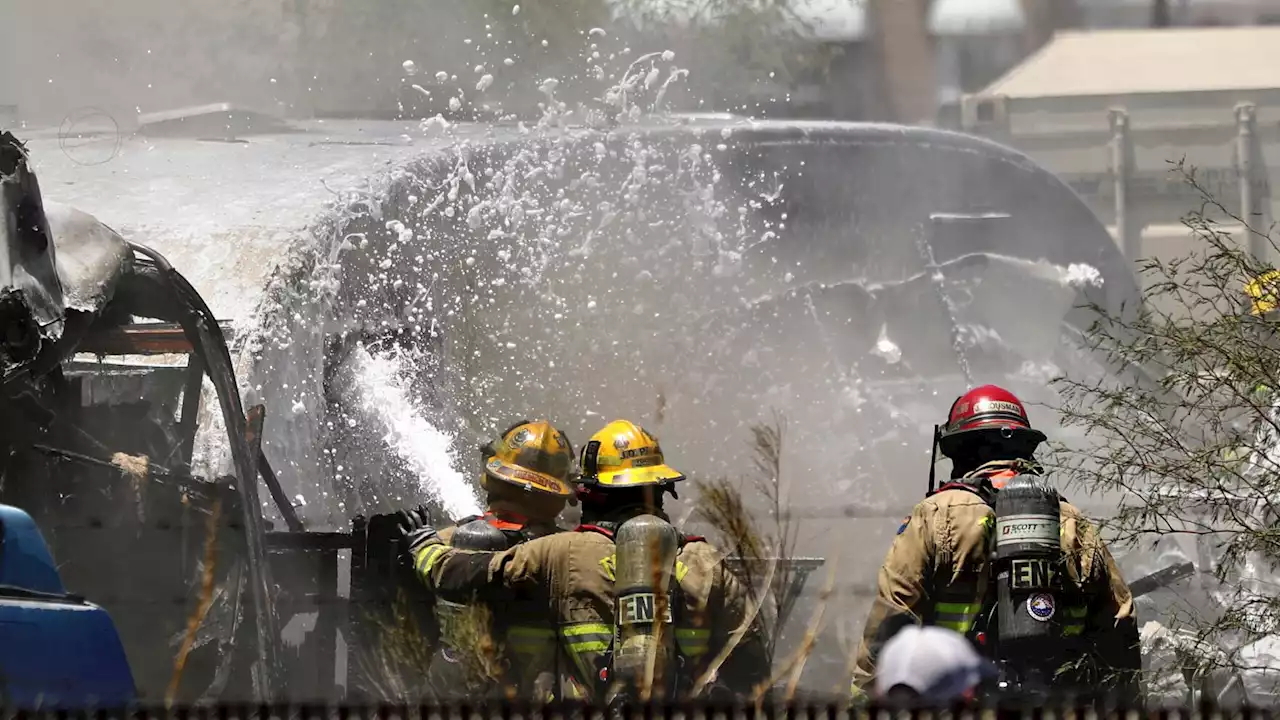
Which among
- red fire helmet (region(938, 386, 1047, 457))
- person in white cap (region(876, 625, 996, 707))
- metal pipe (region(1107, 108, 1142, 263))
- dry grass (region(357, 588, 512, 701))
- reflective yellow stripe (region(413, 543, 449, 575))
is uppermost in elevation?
metal pipe (region(1107, 108, 1142, 263))

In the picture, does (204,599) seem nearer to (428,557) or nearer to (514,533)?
(428,557)

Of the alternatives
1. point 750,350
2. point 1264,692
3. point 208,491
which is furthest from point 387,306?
point 1264,692

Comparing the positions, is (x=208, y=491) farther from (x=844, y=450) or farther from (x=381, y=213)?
(x=844, y=450)

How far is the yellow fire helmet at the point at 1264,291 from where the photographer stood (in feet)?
19.0

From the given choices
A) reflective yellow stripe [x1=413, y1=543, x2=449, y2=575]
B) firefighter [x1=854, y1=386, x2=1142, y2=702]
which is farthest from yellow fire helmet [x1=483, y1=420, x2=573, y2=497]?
firefighter [x1=854, y1=386, x2=1142, y2=702]

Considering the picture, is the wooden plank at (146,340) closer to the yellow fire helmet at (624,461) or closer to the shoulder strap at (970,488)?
the yellow fire helmet at (624,461)

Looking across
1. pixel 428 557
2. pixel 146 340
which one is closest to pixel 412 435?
pixel 146 340

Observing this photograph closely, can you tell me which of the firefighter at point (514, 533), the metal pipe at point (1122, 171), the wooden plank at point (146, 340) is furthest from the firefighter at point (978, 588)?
the metal pipe at point (1122, 171)

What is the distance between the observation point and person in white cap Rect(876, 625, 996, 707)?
10.8 feet

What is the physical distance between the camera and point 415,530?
626cm

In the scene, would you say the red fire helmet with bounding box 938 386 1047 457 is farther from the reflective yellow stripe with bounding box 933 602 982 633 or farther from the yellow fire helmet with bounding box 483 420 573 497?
the yellow fire helmet with bounding box 483 420 573 497

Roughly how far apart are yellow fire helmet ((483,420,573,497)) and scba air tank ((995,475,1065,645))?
1552mm

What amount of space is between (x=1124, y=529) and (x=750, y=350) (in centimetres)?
1019

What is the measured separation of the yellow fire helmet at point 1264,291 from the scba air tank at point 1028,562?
3.97ft
